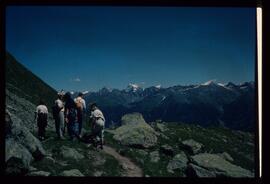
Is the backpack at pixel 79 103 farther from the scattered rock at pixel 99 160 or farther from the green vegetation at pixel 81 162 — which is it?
the scattered rock at pixel 99 160

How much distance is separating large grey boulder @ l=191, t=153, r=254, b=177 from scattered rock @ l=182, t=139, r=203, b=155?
0.65 meters

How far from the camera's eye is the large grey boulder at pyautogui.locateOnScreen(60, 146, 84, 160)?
691 inches

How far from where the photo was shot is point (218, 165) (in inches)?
730

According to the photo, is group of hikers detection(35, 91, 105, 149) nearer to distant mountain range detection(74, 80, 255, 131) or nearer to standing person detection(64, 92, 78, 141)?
standing person detection(64, 92, 78, 141)

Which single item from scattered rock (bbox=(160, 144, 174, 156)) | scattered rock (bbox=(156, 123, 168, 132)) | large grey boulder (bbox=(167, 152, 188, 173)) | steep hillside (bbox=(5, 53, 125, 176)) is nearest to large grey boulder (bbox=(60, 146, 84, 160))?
steep hillside (bbox=(5, 53, 125, 176))

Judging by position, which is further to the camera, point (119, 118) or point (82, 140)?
point (119, 118)

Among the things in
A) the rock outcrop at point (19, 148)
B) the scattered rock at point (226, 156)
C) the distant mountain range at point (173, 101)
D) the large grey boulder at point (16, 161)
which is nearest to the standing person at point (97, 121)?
the distant mountain range at point (173, 101)

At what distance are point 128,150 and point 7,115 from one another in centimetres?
590

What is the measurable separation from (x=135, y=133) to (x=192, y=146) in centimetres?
279

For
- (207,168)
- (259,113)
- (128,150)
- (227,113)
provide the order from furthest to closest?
1. (227,113)
2. (128,150)
3. (207,168)
4. (259,113)
